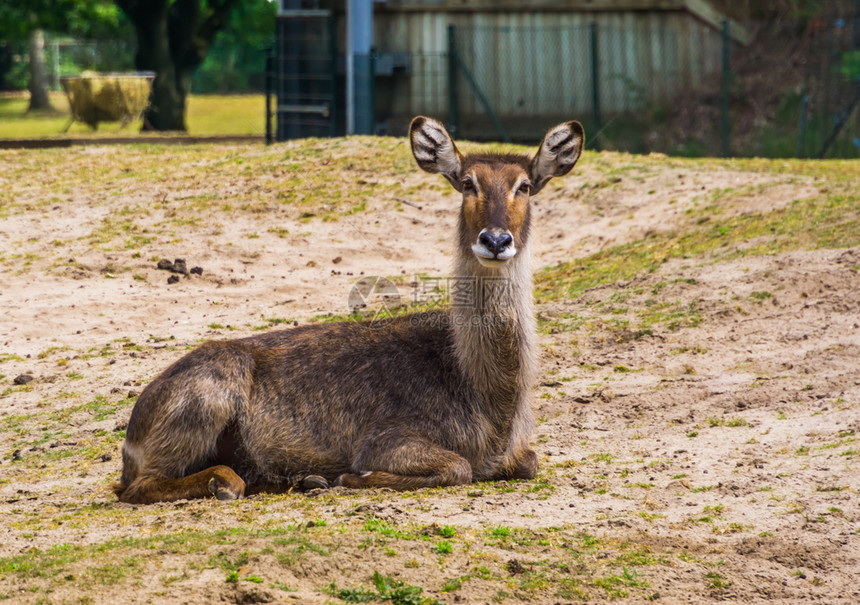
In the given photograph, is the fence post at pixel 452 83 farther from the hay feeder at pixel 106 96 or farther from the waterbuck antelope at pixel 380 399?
the waterbuck antelope at pixel 380 399

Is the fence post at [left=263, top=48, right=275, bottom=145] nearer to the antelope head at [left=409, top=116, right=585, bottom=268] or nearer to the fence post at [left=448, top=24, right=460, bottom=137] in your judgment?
the fence post at [left=448, top=24, right=460, bottom=137]

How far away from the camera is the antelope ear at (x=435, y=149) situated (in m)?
6.78

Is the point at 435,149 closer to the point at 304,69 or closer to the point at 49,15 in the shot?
the point at 304,69

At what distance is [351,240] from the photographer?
43.0ft

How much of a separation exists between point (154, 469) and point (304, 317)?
4.33 metres

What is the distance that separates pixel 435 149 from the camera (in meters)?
6.86

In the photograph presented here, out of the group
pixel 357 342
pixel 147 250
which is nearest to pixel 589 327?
pixel 357 342

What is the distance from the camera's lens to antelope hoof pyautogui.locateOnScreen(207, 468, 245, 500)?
19.3 feet

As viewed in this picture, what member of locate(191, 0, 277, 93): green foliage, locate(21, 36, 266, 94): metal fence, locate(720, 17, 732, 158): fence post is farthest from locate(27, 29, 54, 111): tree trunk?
locate(720, 17, 732, 158): fence post

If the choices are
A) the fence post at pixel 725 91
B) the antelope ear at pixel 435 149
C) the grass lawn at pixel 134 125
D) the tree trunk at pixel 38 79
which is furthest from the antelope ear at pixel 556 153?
the tree trunk at pixel 38 79

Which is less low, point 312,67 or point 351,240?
point 312,67

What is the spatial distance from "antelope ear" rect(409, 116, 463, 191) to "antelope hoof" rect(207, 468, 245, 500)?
2.42 metres

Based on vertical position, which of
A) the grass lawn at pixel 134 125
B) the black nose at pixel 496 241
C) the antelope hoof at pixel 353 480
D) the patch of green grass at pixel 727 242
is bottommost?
the antelope hoof at pixel 353 480

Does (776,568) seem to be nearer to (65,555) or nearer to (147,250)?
(65,555)
